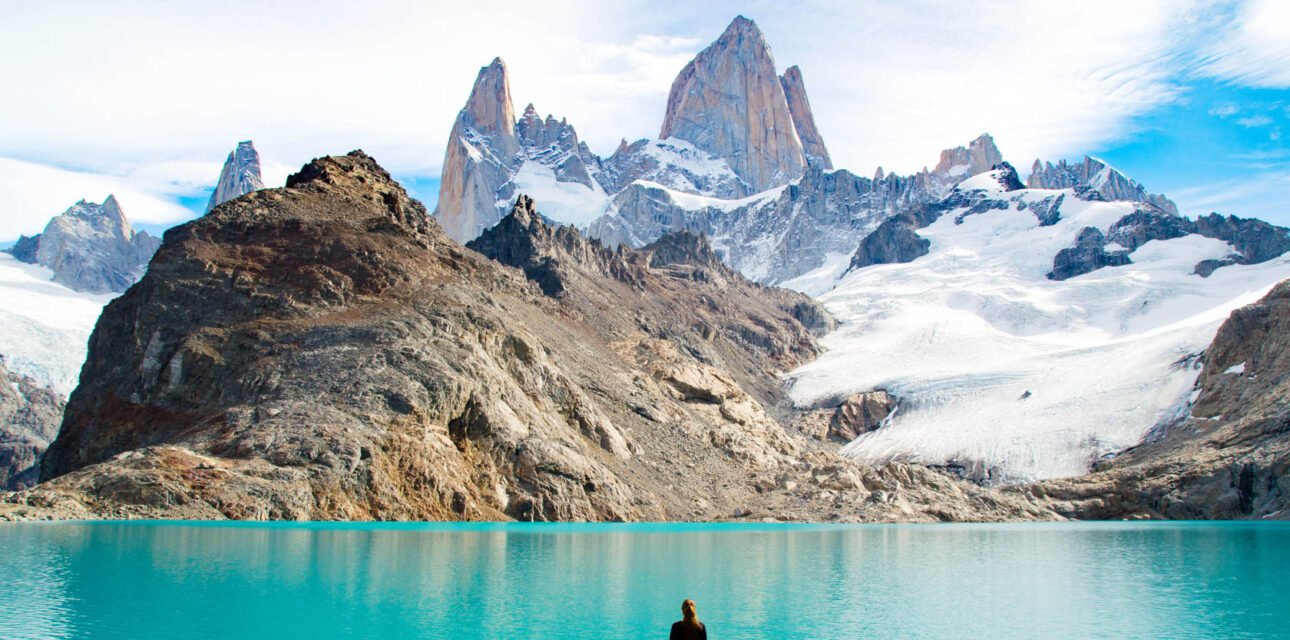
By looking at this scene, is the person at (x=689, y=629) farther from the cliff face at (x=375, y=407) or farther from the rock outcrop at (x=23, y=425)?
the rock outcrop at (x=23, y=425)

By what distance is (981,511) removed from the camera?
9269cm

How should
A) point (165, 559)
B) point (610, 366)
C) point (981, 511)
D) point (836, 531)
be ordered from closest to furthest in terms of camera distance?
point (165, 559), point (836, 531), point (981, 511), point (610, 366)

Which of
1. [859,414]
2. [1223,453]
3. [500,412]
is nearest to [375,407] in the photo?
[500,412]

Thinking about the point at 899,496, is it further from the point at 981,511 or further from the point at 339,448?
the point at 339,448

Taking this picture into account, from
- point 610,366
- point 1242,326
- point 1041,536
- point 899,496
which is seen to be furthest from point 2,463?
point 1242,326

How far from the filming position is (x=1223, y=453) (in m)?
93.2

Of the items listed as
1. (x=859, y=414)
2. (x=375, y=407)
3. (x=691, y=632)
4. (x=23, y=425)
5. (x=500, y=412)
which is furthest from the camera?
(x=23, y=425)

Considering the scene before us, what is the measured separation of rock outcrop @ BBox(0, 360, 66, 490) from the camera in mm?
139250

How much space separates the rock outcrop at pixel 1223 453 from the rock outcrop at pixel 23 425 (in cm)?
13712

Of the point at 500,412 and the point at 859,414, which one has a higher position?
the point at 859,414

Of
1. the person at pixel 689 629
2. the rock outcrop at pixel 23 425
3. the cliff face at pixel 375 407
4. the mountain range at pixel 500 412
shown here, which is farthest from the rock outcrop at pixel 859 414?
the person at pixel 689 629

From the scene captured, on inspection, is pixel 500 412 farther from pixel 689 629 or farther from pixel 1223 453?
pixel 1223 453

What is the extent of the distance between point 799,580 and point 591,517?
36.9m

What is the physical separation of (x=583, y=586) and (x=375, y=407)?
39710 millimetres
